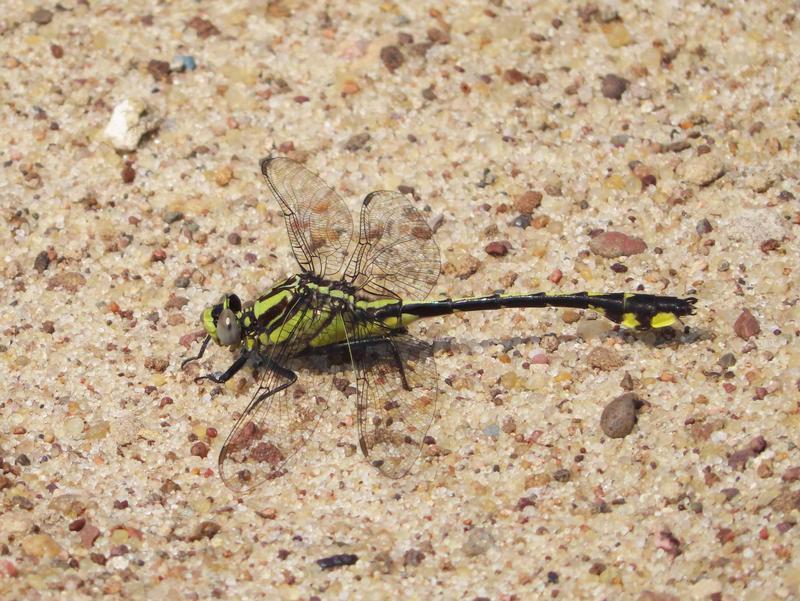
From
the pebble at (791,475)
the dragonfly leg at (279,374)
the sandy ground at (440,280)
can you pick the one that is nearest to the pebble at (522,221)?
the sandy ground at (440,280)

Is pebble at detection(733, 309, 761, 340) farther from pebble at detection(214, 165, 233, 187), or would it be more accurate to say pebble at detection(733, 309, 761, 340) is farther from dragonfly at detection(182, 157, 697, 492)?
pebble at detection(214, 165, 233, 187)

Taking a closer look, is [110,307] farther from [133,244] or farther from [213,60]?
[213,60]

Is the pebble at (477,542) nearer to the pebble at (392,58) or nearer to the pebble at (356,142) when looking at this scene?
the pebble at (356,142)

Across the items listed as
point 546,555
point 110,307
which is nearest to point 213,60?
point 110,307

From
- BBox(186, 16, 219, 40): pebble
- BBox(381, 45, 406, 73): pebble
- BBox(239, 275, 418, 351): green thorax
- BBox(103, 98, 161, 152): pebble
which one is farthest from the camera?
BBox(186, 16, 219, 40): pebble

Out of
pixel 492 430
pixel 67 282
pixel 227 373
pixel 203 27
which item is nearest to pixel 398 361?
pixel 492 430

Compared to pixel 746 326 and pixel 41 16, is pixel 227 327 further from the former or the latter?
pixel 41 16

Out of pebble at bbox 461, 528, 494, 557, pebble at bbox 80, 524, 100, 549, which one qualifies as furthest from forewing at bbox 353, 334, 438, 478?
pebble at bbox 80, 524, 100, 549
